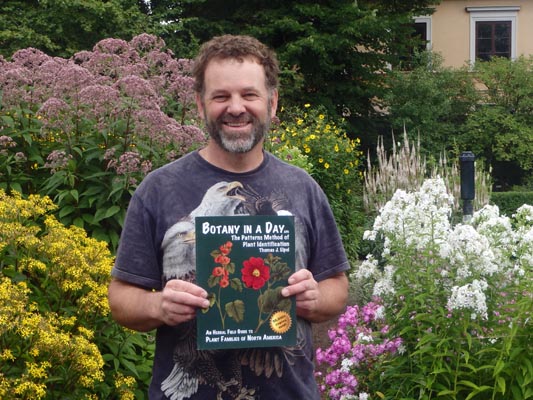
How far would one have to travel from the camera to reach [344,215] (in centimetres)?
1183

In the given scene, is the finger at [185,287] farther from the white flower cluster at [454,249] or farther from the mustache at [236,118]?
the white flower cluster at [454,249]

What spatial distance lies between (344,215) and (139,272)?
949 centimetres

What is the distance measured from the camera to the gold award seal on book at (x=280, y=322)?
2.39 metres

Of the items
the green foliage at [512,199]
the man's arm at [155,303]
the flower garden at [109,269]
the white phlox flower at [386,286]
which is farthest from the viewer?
the green foliage at [512,199]

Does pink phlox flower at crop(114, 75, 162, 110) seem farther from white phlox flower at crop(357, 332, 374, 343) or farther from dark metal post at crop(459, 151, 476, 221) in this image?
dark metal post at crop(459, 151, 476, 221)

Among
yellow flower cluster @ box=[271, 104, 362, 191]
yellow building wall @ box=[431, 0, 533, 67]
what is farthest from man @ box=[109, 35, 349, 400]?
yellow building wall @ box=[431, 0, 533, 67]

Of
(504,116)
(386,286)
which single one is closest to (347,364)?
(386,286)

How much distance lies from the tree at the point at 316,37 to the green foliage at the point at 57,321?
57.6ft

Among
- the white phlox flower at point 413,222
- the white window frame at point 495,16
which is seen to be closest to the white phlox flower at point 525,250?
the white phlox flower at point 413,222

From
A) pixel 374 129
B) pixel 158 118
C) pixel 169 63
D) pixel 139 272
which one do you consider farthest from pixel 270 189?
pixel 374 129

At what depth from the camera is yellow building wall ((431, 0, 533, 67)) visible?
108 ft

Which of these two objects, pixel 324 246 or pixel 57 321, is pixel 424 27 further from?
pixel 324 246

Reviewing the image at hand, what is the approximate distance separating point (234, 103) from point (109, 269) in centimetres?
179

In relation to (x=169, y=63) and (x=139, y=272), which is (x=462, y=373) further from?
(x=169, y=63)
